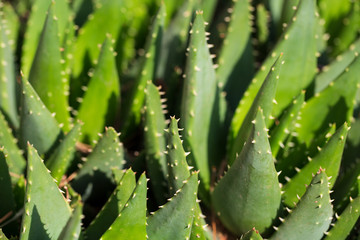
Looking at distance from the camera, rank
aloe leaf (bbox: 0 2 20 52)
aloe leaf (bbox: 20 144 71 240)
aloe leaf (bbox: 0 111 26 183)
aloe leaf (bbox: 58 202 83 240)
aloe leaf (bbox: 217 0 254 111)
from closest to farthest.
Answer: aloe leaf (bbox: 58 202 83 240), aloe leaf (bbox: 20 144 71 240), aloe leaf (bbox: 0 111 26 183), aloe leaf (bbox: 217 0 254 111), aloe leaf (bbox: 0 2 20 52)

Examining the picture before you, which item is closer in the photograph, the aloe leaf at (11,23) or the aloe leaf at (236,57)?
the aloe leaf at (236,57)

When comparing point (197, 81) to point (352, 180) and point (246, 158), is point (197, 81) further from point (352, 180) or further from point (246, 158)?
point (352, 180)

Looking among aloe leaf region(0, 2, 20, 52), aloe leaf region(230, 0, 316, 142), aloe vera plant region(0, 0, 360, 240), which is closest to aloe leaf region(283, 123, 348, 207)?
aloe vera plant region(0, 0, 360, 240)

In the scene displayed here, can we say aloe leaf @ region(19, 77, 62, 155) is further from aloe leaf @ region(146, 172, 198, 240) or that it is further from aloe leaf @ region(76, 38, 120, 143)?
aloe leaf @ region(146, 172, 198, 240)

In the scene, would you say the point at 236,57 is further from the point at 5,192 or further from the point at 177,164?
the point at 5,192

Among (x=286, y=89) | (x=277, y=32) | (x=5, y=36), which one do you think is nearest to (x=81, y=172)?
(x=5, y=36)

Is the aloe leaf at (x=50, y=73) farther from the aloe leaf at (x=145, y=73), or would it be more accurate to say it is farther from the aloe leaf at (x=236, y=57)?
the aloe leaf at (x=236, y=57)

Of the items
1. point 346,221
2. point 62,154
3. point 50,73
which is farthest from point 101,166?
point 346,221

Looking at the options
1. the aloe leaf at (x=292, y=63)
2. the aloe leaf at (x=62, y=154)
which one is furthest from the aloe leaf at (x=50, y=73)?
the aloe leaf at (x=292, y=63)
